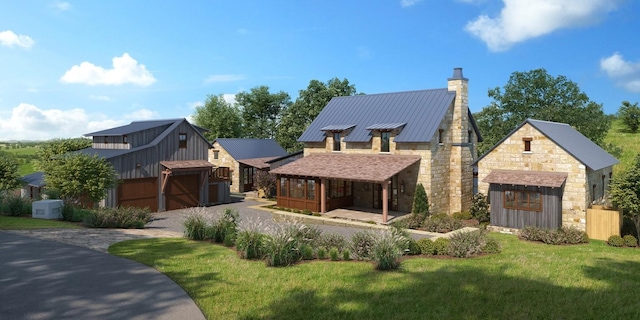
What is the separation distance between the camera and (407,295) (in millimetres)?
9641

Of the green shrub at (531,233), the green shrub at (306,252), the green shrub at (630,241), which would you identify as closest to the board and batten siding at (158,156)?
the green shrub at (306,252)

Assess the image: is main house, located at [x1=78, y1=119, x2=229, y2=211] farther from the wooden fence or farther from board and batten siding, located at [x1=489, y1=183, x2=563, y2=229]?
the wooden fence

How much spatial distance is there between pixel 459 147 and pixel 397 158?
4.52 meters

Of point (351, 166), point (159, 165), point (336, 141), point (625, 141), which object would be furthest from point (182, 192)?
point (625, 141)

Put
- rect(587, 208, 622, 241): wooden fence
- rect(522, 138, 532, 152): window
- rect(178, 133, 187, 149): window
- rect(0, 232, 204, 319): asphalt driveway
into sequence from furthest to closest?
1. rect(178, 133, 187, 149): window
2. rect(522, 138, 532, 152): window
3. rect(587, 208, 622, 241): wooden fence
4. rect(0, 232, 204, 319): asphalt driveway

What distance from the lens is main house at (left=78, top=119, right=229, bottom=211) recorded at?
90.6 ft

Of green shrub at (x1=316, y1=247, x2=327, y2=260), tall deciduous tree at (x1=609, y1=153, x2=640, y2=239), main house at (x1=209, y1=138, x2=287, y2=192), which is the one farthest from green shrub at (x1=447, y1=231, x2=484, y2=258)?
main house at (x1=209, y1=138, x2=287, y2=192)

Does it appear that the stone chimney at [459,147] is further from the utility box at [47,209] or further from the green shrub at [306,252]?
the utility box at [47,209]

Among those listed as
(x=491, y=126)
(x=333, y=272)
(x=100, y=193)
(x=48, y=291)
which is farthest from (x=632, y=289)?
(x=491, y=126)

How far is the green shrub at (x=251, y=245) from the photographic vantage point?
13094 millimetres

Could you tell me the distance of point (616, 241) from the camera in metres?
20.1

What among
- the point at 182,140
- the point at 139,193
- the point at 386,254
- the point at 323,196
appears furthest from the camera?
the point at 182,140

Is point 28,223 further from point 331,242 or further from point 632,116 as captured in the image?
point 632,116

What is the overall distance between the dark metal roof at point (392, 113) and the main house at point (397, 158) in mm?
71
